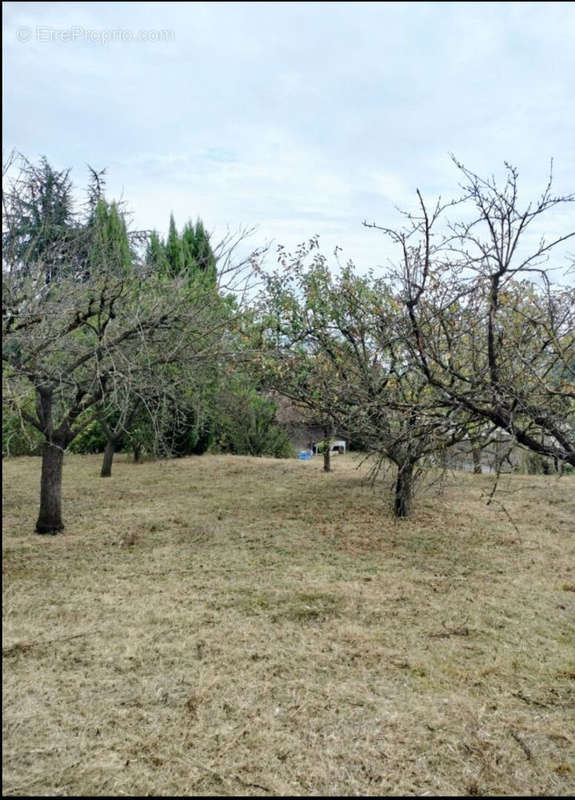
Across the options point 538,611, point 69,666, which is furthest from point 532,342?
point 69,666

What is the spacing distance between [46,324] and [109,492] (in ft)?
9.27

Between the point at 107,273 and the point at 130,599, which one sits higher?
the point at 107,273

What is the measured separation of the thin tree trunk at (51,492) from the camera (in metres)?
3.40

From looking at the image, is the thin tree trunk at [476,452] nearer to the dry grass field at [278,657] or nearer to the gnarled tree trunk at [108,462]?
the dry grass field at [278,657]

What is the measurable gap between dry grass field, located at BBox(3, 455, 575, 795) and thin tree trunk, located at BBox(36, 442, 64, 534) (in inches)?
4.7

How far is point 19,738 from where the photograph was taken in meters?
1.57

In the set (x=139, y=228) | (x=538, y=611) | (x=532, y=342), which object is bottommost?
(x=538, y=611)

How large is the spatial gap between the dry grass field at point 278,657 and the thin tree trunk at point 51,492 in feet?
0.39

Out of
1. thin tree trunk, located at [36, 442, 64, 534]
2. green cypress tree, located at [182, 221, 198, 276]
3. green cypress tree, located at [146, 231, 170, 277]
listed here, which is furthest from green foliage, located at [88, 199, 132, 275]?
thin tree trunk, located at [36, 442, 64, 534]

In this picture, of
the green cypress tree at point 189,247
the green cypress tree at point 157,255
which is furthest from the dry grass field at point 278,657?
the green cypress tree at point 189,247

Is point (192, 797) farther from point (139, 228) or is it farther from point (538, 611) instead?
point (139, 228)

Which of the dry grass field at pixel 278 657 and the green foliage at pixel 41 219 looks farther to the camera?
the green foliage at pixel 41 219

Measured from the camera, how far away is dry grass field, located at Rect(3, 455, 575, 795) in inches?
63.8

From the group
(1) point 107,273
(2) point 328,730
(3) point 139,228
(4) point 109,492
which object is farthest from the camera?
(4) point 109,492
